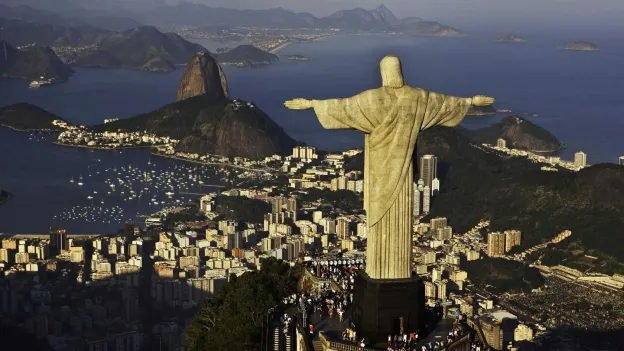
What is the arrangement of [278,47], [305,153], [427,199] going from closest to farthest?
1. [427,199]
2. [305,153]
3. [278,47]

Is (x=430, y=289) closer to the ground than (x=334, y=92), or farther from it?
farther from it

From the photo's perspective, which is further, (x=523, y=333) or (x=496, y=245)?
(x=496, y=245)

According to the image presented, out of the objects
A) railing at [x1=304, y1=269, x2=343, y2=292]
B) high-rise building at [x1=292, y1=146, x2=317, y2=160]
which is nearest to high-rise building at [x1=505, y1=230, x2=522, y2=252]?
high-rise building at [x1=292, y1=146, x2=317, y2=160]

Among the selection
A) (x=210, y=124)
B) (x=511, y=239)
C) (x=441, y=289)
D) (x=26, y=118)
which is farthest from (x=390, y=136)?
(x=26, y=118)

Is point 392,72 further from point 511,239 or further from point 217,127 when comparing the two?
point 217,127

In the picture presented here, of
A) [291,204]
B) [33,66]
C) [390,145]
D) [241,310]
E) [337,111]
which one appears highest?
[337,111]

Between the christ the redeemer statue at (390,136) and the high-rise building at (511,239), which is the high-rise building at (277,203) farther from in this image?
the christ the redeemer statue at (390,136)

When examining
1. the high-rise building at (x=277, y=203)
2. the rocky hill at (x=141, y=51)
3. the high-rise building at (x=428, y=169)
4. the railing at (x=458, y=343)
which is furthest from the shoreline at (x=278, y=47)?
the railing at (x=458, y=343)

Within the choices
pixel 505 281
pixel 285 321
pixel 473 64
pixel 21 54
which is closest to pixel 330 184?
pixel 505 281
